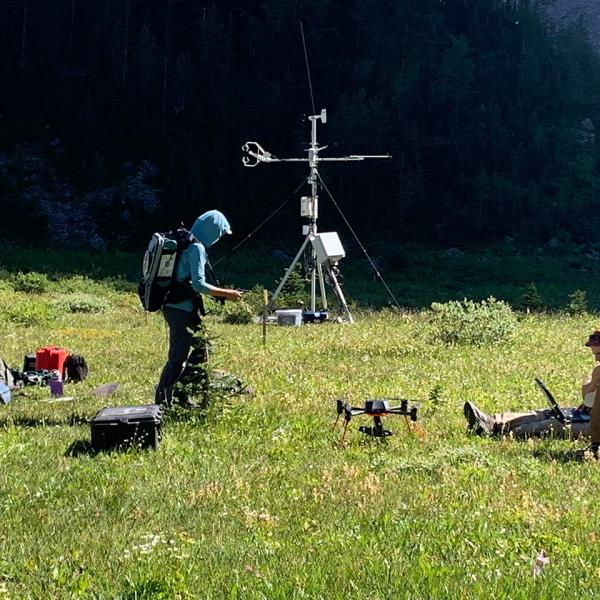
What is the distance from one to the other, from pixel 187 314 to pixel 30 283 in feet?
71.3

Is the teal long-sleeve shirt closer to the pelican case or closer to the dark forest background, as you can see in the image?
the pelican case

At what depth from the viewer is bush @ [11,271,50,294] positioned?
93.1 feet

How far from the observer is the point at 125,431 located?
7.21 meters

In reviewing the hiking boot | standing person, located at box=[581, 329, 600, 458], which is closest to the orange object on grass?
the hiking boot

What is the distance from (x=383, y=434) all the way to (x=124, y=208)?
4078cm

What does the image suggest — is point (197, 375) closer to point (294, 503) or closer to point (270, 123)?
point (294, 503)

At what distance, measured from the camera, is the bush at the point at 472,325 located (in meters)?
16.1

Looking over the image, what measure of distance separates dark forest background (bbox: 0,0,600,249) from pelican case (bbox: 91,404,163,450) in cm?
3824

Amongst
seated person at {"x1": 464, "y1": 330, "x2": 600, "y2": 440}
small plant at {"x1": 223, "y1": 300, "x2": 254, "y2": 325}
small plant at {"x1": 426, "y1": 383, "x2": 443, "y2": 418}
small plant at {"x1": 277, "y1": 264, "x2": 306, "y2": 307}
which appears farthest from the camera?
small plant at {"x1": 277, "y1": 264, "x2": 306, "y2": 307}

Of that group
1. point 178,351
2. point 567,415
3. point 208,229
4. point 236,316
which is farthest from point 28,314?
point 567,415

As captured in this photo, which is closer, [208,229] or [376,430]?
[376,430]

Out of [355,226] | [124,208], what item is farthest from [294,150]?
[124,208]

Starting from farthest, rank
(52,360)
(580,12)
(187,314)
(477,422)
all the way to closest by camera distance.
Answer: (580,12) → (52,360) → (187,314) → (477,422)

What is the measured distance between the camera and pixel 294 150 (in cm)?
5256
